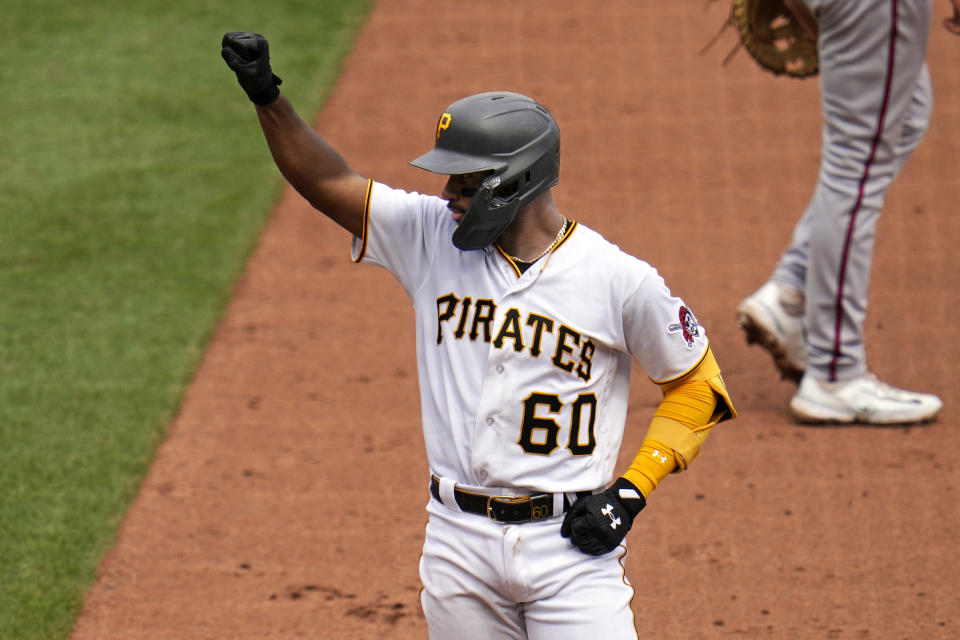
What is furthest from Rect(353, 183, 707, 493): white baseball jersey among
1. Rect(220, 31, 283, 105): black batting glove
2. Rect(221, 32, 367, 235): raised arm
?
Rect(220, 31, 283, 105): black batting glove

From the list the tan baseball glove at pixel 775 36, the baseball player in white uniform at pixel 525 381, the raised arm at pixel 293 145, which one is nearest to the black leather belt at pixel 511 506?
the baseball player in white uniform at pixel 525 381

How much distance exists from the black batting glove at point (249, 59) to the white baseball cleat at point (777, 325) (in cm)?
273

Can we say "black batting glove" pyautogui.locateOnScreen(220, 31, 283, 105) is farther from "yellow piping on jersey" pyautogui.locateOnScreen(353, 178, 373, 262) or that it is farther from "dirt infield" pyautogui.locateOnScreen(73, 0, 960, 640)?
"dirt infield" pyautogui.locateOnScreen(73, 0, 960, 640)

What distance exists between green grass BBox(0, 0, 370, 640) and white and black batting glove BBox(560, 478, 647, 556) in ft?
6.51

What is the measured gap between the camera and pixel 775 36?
513 centimetres

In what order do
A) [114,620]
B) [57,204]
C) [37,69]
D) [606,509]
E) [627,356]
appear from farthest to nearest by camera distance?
[37,69], [57,204], [114,620], [627,356], [606,509]

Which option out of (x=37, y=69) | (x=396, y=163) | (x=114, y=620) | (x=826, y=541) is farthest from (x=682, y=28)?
(x=114, y=620)

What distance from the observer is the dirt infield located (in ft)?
13.8

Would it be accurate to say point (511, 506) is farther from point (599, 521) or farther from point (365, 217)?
point (365, 217)

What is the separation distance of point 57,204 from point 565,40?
384cm

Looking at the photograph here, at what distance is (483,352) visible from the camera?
2953mm

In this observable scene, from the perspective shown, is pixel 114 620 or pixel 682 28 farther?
pixel 682 28

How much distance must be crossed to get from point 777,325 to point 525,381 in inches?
99.8

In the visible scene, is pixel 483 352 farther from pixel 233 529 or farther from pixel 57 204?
pixel 57 204
